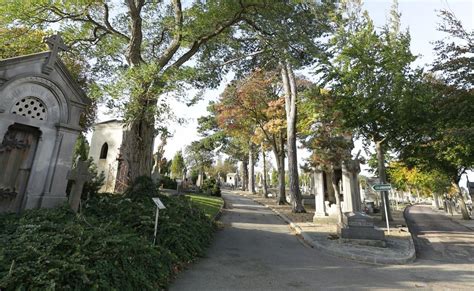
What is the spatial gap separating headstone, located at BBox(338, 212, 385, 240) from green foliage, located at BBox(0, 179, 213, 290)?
5571 millimetres

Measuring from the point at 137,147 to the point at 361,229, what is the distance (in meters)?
8.73

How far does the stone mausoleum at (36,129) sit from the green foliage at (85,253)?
3.14 feet

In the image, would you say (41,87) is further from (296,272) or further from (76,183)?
(296,272)

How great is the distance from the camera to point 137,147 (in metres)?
9.62

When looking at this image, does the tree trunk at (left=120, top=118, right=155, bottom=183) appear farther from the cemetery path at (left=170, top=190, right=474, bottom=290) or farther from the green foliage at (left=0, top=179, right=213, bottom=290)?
the cemetery path at (left=170, top=190, right=474, bottom=290)

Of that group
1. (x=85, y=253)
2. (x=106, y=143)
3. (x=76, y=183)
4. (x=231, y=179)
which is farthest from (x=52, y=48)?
(x=231, y=179)

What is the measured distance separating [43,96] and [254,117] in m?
19.2

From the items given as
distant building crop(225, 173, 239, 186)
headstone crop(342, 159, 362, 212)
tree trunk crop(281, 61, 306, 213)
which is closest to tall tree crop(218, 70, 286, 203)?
tree trunk crop(281, 61, 306, 213)

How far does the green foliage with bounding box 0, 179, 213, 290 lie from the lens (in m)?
3.39

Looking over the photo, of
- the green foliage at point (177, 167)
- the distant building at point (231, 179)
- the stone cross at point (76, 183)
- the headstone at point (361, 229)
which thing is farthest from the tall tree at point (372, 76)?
the distant building at point (231, 179)

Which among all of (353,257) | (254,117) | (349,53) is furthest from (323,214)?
(254,117)

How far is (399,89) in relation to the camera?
14258mm

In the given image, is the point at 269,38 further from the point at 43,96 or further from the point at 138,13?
the point at 43,96

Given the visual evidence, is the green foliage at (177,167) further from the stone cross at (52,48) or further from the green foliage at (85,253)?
the green foliage at (85,253)
